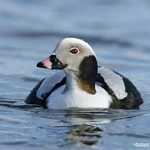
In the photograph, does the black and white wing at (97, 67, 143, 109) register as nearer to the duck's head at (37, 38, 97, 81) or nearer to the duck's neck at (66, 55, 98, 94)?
the duck's neck at (66, 55, 98, 94)

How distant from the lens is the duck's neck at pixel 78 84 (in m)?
14.0

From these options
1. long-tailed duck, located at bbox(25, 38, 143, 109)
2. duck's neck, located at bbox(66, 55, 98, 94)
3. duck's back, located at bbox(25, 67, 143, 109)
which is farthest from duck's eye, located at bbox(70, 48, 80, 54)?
duck's back, located at bbox(25, 67, 143, 109)

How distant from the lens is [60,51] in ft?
44.5

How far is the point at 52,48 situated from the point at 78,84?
5.19m

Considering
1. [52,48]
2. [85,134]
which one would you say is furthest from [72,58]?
[52,48]

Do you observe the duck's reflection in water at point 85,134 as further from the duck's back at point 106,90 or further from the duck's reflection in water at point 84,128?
the duck's back at point 106,90

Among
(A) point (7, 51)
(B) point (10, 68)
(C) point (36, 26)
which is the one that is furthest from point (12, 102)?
(C) point (36, 26)

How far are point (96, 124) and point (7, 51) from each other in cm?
582

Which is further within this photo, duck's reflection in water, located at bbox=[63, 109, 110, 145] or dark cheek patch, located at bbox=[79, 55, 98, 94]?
dark cheek patch, located at bbox=[79, 55, 98, 94]

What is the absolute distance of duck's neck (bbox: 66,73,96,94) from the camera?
13961 millimetres

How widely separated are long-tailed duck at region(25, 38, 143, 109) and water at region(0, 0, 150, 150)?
18 cm

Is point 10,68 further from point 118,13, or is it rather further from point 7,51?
point 118,13

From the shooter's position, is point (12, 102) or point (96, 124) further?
point (12, 102)

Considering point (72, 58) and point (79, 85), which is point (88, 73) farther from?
point (72, 58)
